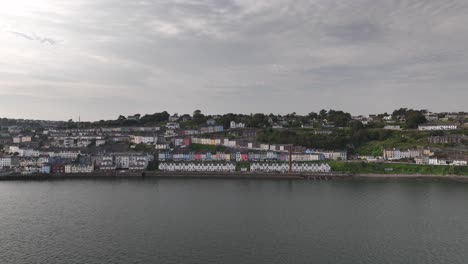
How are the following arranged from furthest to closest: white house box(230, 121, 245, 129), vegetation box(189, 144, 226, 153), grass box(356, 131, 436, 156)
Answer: white house box(230, 121, 245, 129) < vegetation box(189, 144, 226, 153) < grass box(356, 131, 436, 156)

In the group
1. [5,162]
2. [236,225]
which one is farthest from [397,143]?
[5,162]

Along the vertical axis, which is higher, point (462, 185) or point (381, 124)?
point (381, 124)

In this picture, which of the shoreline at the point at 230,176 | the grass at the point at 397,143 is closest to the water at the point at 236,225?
the shoreline at the point at 230,176

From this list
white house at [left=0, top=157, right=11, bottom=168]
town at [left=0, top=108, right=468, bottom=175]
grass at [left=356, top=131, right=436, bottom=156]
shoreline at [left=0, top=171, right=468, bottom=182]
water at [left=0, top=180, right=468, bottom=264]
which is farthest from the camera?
grass at [left=356, top=131, right=436, bottom=156]

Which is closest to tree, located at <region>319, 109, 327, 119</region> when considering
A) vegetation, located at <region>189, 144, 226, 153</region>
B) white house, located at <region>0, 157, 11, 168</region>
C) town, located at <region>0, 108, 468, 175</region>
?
town, located at <region>0, 108, 468, 175</region>

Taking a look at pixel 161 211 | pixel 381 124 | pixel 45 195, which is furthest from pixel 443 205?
pixel 381 124

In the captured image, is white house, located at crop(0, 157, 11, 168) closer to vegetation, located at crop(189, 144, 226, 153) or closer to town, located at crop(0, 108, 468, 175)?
town, located at crop(0, 108, 468, 175)

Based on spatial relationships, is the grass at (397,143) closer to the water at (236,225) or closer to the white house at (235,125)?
the water at (236,225)

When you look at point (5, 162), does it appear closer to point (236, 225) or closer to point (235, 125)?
point (235, 125)

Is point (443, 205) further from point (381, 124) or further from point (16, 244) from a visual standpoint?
point (381, 124)
